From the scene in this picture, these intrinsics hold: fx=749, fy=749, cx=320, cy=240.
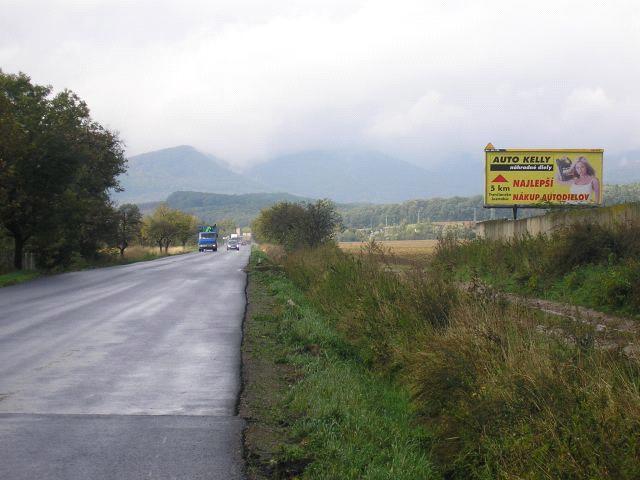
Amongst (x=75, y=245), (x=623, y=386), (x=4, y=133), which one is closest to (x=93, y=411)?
(x=623, y=386)

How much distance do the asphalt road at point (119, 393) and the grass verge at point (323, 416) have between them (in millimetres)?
309

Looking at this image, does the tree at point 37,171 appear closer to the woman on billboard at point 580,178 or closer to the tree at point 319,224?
the tree at point 319,224

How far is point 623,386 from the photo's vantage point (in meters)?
5.48

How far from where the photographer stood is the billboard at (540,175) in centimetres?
3434

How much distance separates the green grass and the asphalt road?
12263 millimetres

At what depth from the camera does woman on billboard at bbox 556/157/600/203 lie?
34344mm

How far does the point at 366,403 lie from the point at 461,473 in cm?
219

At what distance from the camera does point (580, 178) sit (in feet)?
113

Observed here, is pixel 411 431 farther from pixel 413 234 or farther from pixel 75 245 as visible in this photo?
pixel 413 234

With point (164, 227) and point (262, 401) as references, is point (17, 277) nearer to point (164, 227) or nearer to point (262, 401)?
point (262, 401)

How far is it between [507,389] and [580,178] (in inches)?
1206

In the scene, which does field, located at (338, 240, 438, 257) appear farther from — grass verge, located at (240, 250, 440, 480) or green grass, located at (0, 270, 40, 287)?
green grass, located at (0, 270, 40, 287)

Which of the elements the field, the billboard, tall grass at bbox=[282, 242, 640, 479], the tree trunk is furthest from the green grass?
tall grass at bbox=[282, 242, 640, 479]

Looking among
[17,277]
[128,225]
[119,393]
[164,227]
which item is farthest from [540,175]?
[164,227]
